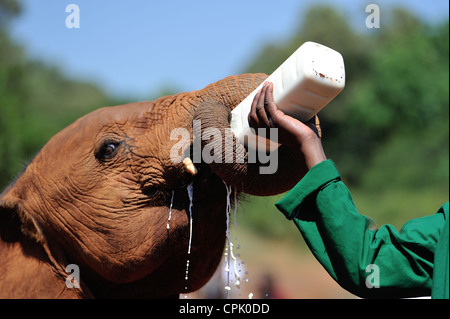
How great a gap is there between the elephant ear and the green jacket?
1538 mm

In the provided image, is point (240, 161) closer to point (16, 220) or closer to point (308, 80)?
point (308, 80)

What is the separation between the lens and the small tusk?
263cm

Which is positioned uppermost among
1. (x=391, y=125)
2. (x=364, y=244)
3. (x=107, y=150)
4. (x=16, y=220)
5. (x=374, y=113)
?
(x=374, y=113)

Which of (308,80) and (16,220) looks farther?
(16,220)

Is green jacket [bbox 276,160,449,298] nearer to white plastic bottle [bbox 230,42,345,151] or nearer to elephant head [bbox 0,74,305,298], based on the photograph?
white plastic bottle [bbox 230,42,345,151]

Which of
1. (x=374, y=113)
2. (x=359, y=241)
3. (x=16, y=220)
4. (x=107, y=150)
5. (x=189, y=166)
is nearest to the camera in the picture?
(x=359, y=241)

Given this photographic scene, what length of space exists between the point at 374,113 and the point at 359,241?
28497 mm

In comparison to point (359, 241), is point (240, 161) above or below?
above

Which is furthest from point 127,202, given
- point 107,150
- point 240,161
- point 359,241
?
point 359,241

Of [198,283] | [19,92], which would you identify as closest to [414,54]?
[19,92]

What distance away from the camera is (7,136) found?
508 inches

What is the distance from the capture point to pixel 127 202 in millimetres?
2775
